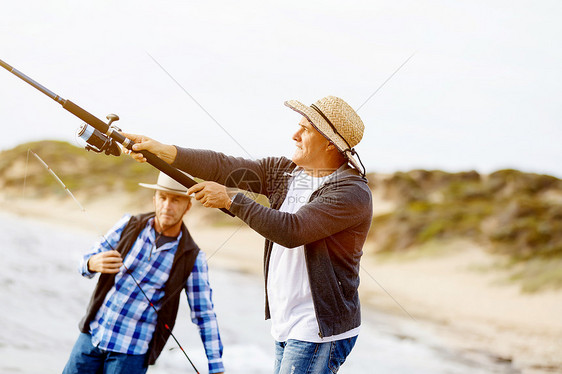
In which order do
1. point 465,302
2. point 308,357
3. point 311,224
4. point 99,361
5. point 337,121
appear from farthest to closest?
point 465,302
point 99,361
point 337,121
point 308,357
point 311,224

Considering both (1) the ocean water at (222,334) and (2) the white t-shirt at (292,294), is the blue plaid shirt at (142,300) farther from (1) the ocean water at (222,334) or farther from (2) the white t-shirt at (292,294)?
(1) the ocean water at (222,334)

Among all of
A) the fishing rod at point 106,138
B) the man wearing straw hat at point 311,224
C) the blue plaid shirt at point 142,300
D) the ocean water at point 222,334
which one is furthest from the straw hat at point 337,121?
Result: the ocean water at point 222,334

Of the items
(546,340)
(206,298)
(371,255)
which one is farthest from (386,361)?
(371,255)

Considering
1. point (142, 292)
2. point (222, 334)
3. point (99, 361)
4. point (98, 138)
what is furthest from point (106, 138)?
point (222, 334)

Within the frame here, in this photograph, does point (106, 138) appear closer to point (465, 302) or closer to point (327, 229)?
point (327, 229)

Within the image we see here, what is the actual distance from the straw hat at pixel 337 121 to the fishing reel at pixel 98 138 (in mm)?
717

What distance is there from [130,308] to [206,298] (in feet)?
1.21

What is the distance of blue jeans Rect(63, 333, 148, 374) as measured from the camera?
3.03m

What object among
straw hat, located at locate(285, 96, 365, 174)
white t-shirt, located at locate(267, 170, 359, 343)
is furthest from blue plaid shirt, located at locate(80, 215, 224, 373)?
straw hat, located at locate(285, 96, 365, 174)

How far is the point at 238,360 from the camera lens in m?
8.74

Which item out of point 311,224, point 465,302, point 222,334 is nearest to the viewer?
point 311,224

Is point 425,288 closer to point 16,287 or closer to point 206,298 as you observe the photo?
point 16,287

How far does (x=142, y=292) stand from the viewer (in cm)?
309

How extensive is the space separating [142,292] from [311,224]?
112cm
